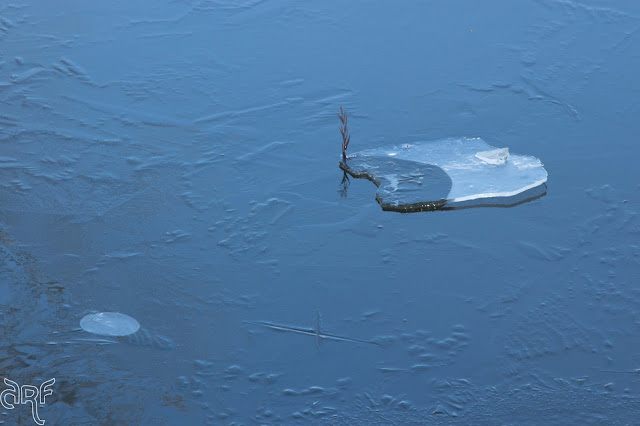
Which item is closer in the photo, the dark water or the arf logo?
the arf logo

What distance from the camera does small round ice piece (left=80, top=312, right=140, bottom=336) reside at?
15.6ft

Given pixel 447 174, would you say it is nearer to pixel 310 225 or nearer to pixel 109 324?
pixel 310 225

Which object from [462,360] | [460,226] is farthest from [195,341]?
[460,226]

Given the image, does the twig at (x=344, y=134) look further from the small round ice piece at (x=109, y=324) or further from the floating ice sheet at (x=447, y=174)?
the small round ice piece at (x=109, y=324)

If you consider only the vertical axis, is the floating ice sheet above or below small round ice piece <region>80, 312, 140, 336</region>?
above

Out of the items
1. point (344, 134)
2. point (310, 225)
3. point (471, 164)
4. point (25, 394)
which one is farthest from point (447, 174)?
point (25, 394)

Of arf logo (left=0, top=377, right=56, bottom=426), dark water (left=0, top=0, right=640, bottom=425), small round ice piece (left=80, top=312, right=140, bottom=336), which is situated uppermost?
dark water (left=0, top=0, right=640, bottom=425)

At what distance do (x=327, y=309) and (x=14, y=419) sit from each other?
6.68ft

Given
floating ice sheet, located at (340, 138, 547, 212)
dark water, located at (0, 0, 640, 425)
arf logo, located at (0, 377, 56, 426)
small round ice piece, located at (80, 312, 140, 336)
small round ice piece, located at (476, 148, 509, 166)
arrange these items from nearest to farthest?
arf logo, located at (0, 377, 56, 426)
dark water, located at (0, 0, 640, 425)
small round ice piece, located at (80, 312, 140, 336)
floating ice sheet, located at (340, 138, 547, 212)
small round ice piece, located at (476, 148, 509, 166)

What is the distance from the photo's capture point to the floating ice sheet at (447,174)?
5.85 meters

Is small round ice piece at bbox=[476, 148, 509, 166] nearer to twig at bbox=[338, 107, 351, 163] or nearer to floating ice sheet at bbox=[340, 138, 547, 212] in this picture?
floating ice sheet at bbox=[340, 138, 547, 212]

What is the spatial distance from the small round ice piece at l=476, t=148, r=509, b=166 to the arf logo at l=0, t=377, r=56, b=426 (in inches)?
152

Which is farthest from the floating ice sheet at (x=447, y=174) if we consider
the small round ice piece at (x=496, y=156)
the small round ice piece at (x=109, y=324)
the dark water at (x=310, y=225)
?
the small round ice piece at (x=109, y=324)

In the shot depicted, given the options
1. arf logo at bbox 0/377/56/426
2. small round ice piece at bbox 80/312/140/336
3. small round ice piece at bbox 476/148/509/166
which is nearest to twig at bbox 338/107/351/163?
small round ice piece at bbox 476/148/509/166
